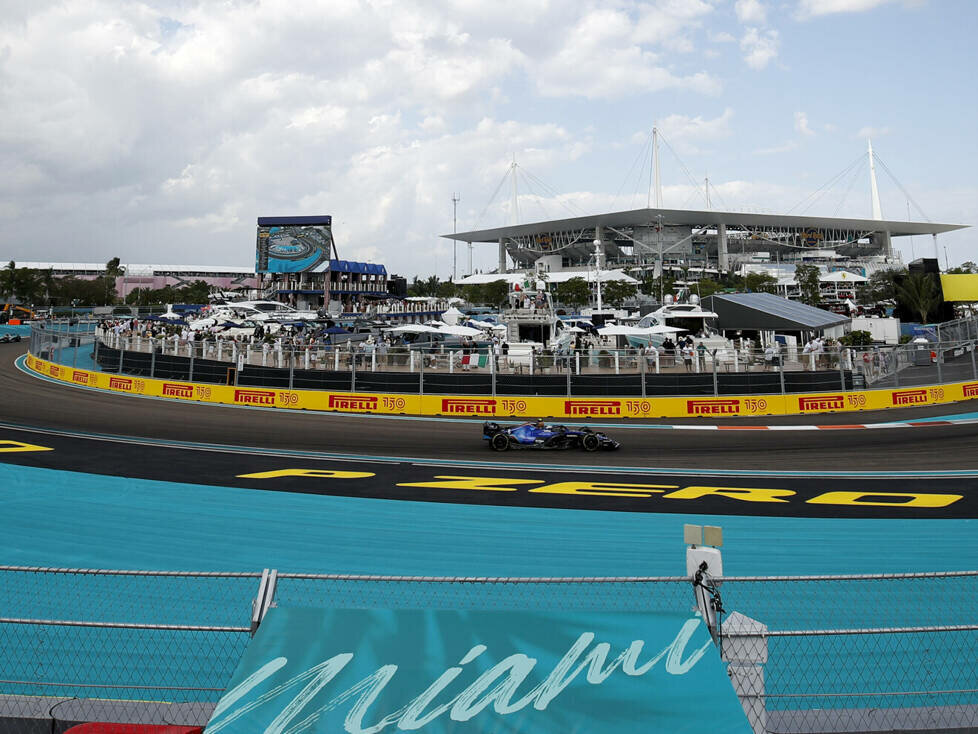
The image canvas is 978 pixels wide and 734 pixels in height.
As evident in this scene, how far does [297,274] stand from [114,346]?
217 ft

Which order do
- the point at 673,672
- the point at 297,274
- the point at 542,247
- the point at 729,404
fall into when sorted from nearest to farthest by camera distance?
the point at 673,672 → the point at 729,404 → the point at 297,274 → the point at 542,247

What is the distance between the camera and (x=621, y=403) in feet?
71.5

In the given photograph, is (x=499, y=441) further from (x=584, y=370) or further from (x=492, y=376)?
(x=584, y=370)

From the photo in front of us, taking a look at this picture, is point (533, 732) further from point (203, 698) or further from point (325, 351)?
point (325, 351)

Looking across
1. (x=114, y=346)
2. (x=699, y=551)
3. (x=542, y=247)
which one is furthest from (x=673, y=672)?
(x=542, y=247)

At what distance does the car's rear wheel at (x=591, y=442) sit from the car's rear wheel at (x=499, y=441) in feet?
6.54

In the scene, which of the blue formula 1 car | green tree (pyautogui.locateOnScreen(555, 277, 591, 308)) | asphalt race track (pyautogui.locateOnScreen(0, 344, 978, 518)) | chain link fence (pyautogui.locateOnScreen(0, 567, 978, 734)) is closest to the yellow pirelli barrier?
asphalt race track (pyautogui.locateOnScreen(0, 344, 978, 518))

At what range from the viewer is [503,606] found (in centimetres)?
705

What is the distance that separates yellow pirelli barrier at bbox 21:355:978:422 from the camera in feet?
71.1

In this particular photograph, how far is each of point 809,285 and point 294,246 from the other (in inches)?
2849

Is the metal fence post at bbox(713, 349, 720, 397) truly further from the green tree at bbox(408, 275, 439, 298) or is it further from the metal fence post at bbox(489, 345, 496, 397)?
the green tree at bbox(408, 275, 439, 298)

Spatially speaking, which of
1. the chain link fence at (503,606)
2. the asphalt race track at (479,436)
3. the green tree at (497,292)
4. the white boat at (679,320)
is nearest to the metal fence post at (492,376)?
the asphalt race track at (479,436)

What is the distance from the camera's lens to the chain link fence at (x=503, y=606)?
436 centimetres

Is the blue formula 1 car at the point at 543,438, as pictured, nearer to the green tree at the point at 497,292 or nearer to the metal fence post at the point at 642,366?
the metal fence post at the point at 642,366
